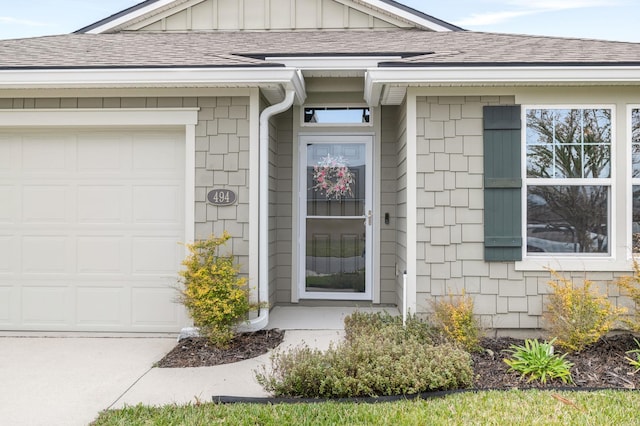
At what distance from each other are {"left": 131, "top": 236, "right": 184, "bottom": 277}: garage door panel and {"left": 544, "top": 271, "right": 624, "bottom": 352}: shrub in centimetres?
384

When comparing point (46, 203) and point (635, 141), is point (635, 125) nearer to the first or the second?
point (635, 141)

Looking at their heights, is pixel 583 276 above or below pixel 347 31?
below

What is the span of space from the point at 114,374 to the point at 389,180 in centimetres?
392

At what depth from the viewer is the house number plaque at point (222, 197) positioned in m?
5.43

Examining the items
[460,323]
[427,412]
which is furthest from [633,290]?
[427,412]

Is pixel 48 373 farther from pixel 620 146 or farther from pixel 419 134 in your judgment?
pixel 620 146

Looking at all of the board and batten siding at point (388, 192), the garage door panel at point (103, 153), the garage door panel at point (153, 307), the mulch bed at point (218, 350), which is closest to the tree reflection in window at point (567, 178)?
the board and batten siding at point (388, 192)

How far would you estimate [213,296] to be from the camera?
492cm

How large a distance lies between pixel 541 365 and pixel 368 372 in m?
1.45

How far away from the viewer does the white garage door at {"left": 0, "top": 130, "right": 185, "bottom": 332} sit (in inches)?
222

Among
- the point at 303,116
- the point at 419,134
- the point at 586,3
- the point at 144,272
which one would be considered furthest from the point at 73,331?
the point at 586,3

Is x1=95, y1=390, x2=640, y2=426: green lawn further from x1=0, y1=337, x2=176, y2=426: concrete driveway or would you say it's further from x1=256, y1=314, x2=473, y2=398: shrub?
x1=0, y1=337, x2=176, y2=426: concrete driveway

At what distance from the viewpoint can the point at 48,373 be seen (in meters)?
4.35

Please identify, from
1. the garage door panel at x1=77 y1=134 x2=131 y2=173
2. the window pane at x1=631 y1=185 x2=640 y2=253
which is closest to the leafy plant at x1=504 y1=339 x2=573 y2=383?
the window pane at x1=631 y1=185 x2=640 y2=253
